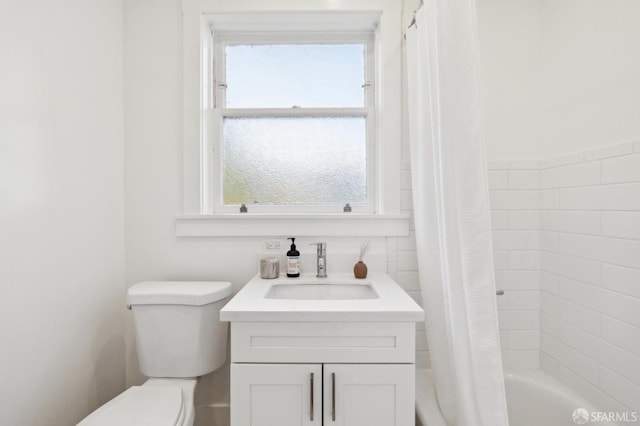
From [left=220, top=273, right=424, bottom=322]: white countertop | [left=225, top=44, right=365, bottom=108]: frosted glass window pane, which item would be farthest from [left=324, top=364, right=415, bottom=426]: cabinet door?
[left=225, top=44, right=365, bottom=108]: frosted glass window pane

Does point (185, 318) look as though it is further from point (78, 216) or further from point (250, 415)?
point (78, 216)

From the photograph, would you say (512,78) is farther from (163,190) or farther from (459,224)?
(163,190)

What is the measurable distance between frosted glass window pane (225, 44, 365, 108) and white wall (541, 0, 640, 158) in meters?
0.88

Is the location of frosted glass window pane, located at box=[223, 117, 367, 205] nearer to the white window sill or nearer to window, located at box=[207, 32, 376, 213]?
window, located at box=[207, 32, 376, 213]

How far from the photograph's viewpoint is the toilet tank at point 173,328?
4.27ft

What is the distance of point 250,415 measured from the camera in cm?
102

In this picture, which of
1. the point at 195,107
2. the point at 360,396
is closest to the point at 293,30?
the point at 195,107

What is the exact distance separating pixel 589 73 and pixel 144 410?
6.76ft

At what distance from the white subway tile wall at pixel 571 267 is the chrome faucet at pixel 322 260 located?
1.11 ft

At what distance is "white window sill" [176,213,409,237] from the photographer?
1.54 meters

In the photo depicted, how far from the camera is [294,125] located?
5.49ft

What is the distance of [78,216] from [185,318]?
60 cm

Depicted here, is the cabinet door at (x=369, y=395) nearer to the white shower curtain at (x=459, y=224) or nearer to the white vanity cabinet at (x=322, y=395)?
the white vanity cabinet at (x=322, y=395)

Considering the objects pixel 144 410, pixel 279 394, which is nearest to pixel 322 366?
pixel 279 394
